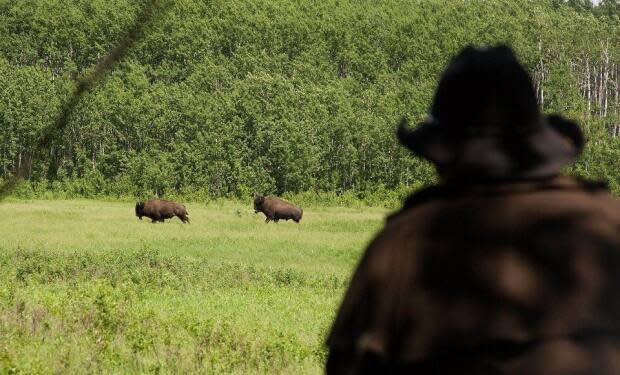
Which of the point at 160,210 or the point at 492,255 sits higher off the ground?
the point at 492,255

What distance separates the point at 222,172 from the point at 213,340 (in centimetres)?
6440

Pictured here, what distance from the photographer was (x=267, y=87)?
83.9 meters

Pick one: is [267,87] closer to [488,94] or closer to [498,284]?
[488,94]

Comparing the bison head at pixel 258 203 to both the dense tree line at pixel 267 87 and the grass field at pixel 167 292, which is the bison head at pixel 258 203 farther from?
the dense tree line at pixel 267 87

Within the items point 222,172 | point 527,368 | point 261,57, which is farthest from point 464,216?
point 261,57

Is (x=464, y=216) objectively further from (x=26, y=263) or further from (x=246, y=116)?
(x=246, y=116)

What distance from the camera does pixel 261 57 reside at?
336ft

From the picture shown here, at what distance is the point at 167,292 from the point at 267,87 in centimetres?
6713

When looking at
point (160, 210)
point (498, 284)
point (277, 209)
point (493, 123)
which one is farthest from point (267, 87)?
point (498, 284)

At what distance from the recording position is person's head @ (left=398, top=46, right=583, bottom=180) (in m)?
1.97

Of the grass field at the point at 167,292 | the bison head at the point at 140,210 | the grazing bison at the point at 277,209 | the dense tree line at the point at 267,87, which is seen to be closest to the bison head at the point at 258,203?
the grazing bison at the point at 277,209

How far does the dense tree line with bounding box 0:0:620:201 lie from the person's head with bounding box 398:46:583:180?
5803 centimetres

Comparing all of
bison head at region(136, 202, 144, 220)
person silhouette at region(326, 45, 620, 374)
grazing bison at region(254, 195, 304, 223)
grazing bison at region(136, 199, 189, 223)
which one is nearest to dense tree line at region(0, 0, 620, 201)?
grazing bison at region(136, 199, 189, 223)

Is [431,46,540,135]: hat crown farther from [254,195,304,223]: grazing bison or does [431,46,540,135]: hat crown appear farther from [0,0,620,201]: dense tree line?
[0,0,620,201]: dense tree line
